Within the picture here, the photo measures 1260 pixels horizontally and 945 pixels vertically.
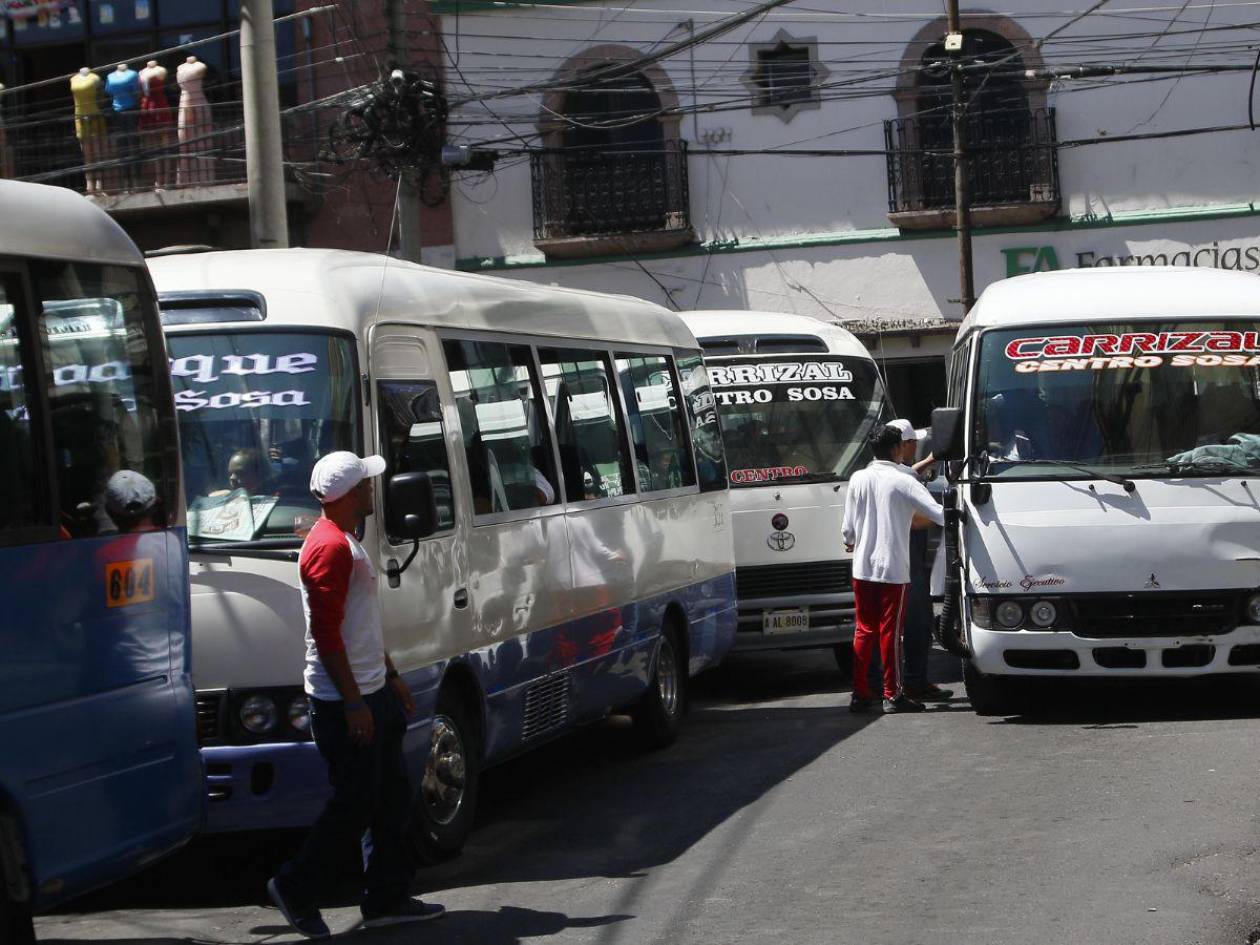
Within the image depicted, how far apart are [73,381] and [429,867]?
2895 millimetres

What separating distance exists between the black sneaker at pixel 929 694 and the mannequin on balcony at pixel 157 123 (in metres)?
16.2

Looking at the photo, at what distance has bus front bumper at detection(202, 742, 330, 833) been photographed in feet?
23.2

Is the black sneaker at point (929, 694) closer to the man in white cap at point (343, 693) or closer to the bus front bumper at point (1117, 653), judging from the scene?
the bus front bumper at point (1117, 653)

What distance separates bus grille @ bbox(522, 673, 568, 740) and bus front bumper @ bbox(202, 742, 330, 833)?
6.49ft

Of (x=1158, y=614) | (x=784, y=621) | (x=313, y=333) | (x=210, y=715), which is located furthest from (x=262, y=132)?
(x=1158, y=614)

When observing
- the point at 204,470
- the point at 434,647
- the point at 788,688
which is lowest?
the point at 788,688

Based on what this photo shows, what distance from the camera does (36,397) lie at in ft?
19.0

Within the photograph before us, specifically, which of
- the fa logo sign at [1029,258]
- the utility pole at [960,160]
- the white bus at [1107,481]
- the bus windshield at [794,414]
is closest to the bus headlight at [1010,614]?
the white bus at [1107,481]

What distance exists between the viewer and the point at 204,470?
734 centimetres

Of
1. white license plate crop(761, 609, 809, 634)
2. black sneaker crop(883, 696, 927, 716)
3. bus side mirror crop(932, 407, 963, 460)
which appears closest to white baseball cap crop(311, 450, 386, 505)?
bus side mirror crop(932, 407, 963, 460)

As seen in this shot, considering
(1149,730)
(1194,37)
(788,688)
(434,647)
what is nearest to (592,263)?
(1194,37)

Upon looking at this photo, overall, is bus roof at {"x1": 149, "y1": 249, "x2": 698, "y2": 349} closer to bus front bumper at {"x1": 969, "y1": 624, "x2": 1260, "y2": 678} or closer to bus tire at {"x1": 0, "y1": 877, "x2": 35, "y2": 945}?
bus tire at {"x1": 0, "y1": 877, "x2": 35, "y2": 945}

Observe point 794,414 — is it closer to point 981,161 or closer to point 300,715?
point 300,715

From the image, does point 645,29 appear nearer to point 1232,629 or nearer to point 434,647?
point 1232,629
